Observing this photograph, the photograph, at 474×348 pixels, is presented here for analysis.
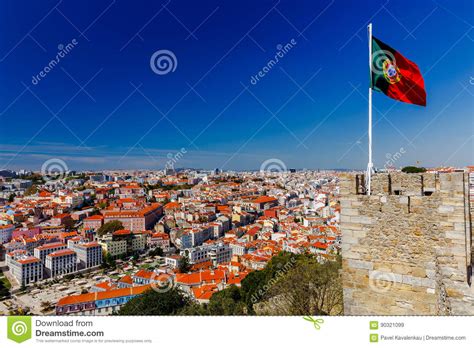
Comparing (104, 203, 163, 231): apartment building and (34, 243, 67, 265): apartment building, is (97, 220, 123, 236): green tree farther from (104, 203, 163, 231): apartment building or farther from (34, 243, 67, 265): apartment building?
(34, 243, 67, 265): apartment building

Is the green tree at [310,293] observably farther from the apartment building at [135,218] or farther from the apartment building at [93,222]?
the apartment building at [93,222]

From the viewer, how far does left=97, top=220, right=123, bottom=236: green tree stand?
23.2 m

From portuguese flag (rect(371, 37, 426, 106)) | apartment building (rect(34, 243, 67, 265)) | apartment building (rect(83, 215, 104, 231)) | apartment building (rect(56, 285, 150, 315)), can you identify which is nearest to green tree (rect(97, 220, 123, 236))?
apartment building (rect(83, 215, 104, 231))

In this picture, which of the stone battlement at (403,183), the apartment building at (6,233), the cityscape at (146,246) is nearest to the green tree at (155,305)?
the cityscape at (146,246)

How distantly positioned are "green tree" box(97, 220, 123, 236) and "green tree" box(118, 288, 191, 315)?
49.4ft

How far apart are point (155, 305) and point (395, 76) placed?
924 centimetres

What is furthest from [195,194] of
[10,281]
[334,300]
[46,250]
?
[334,300]

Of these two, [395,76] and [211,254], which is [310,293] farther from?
[211,254]

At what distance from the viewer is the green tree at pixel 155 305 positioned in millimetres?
9023

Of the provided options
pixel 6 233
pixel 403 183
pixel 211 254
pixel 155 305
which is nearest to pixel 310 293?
pixel 403 183
